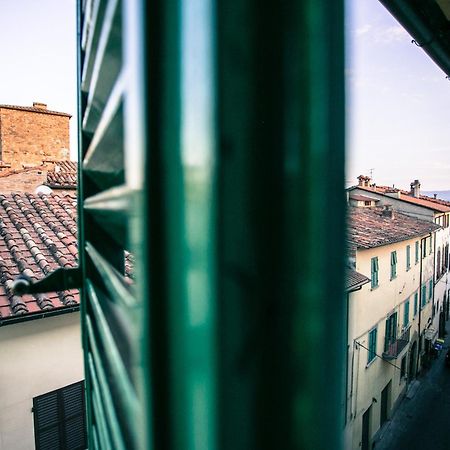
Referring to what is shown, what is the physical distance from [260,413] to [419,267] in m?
17.1

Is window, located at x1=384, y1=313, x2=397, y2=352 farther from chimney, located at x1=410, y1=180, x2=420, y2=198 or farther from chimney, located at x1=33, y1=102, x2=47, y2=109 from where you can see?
chimney, located at x1=33, y1=102, x2=47, y2=109

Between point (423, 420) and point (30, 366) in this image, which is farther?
point (423, 420)

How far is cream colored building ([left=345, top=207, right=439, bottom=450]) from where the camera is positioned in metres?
10.1

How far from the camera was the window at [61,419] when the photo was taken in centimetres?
463

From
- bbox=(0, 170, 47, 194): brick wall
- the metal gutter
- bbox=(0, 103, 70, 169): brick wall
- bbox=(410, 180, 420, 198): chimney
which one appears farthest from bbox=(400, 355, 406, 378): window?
bbox=(0, 103, 70, 169): brick wall

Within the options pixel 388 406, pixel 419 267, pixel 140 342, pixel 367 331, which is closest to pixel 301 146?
pixel 140 342

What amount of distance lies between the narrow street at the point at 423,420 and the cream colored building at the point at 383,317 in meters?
0.37

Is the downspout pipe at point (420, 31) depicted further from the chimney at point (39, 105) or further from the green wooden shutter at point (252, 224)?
the chimney at point (39, 105)

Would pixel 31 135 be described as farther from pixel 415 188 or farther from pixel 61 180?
pixel 415 188

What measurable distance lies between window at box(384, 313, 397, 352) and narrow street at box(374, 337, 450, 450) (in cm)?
290

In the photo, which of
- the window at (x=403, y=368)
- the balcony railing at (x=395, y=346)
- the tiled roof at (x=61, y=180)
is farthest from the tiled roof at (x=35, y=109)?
the window at (x=403, y=368)

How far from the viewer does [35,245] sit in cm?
529

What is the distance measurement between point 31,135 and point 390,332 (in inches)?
624

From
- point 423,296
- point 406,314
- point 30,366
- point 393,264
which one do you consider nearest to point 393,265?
point 393,264
